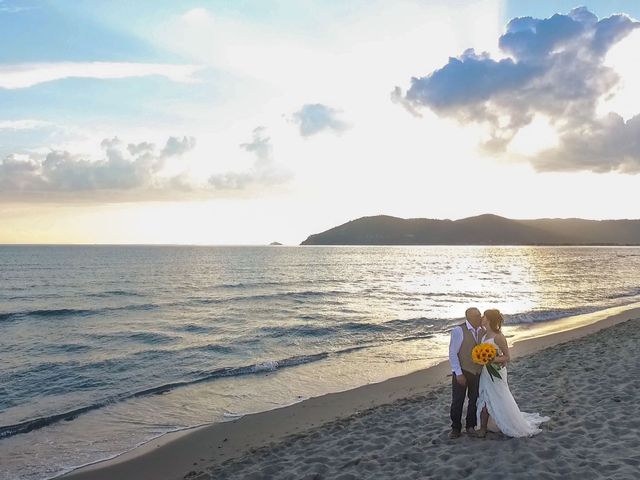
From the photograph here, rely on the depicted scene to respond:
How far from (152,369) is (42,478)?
793 centimetres

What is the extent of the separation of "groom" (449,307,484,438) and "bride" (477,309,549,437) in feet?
0.34

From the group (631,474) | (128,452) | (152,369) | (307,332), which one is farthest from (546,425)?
(307,332)

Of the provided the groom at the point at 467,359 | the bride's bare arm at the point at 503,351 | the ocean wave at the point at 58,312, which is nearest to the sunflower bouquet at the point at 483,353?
the bride's bare arm at the point at 503,351

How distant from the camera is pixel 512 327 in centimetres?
2350

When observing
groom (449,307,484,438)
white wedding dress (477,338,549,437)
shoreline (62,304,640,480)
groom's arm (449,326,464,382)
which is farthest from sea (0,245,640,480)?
white wedding dress (477,338,549,437)

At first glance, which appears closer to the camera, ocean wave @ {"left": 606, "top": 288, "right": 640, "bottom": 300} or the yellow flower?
the yellow flower

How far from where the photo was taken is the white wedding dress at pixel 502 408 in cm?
726

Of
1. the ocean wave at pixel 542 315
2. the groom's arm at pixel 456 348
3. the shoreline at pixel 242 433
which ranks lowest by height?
the ocean wave at pixel 542 315

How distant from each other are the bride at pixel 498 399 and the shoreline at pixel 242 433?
3.79m

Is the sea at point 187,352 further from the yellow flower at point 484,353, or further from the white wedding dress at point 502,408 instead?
the yellow flower at point 484,353

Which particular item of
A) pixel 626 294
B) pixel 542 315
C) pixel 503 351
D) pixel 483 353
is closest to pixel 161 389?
pixel 483 353

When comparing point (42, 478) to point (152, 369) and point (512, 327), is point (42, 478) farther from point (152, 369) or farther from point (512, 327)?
point (512, 327)

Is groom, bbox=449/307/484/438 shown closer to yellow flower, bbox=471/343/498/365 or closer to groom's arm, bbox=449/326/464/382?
groom's arm, bbox=449/326/464/382

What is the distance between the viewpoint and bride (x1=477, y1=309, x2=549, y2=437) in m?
7.16
